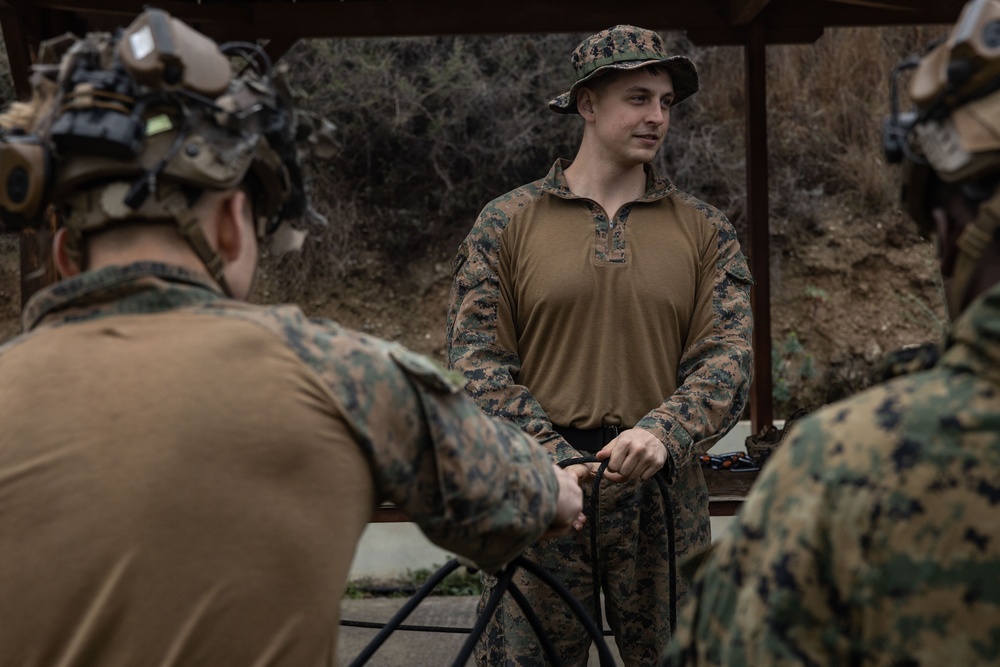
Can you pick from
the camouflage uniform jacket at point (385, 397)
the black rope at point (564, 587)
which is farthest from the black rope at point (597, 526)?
the camouflage uniform jacket at point (385, 397)

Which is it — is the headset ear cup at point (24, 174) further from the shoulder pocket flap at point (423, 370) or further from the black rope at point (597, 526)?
the black rope at point (597, 526)

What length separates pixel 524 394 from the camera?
123 inches

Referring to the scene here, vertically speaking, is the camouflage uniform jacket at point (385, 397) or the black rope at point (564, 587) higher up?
the camouflage uniform jacket at point (385, 397)

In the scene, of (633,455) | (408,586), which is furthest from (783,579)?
(408,586)

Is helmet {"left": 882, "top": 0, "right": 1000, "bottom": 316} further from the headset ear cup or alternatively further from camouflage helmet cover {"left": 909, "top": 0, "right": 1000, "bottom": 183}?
the headset ear cup

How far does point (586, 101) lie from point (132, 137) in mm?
2092

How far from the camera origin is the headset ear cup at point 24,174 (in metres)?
1.57

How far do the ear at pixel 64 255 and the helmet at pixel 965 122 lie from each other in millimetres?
1176

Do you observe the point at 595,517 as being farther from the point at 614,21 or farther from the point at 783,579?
the point at 614,21

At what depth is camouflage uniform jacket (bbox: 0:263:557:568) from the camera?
1.53m

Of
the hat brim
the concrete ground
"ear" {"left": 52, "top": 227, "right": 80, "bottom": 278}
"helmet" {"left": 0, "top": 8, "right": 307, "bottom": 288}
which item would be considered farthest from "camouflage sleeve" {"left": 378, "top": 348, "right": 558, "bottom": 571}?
the concrete ground

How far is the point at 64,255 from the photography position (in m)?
1.66

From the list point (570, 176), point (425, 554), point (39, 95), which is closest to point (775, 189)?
point (425, 554)

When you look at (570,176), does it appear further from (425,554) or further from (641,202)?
(425,554)
